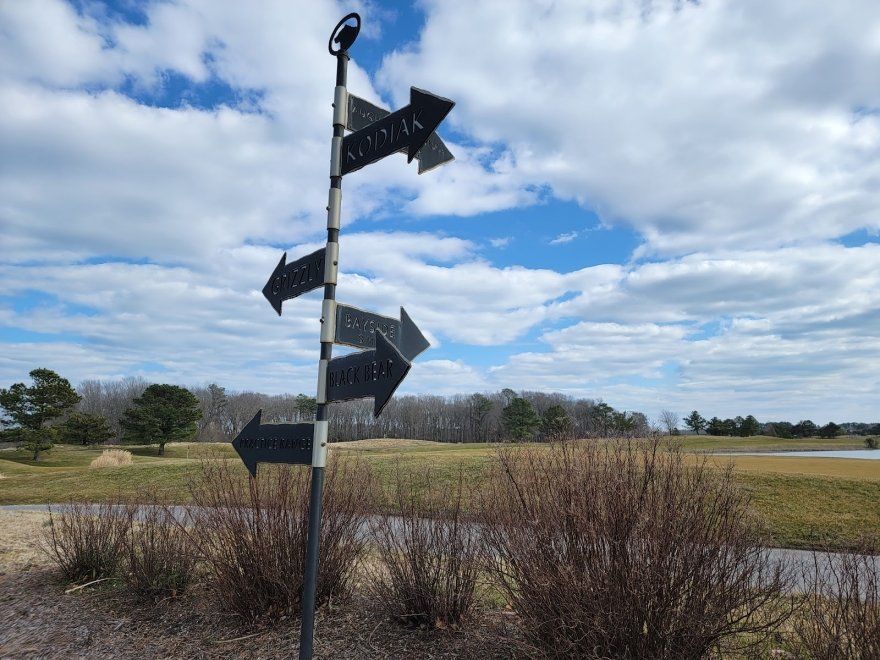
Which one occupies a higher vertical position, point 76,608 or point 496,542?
point 496,542

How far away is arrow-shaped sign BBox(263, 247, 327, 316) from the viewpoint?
372cm

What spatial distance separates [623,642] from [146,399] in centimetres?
5544

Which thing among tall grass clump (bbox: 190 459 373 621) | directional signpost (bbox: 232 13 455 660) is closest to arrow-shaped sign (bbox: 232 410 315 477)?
directional signpost (bbox: 232 13 455 660)

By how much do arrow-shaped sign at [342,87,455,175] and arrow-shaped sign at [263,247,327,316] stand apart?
629 mm

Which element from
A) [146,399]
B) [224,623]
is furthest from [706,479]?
[146,399]

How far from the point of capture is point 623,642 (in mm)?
3359

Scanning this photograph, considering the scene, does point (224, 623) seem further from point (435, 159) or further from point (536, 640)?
point (435, 159)

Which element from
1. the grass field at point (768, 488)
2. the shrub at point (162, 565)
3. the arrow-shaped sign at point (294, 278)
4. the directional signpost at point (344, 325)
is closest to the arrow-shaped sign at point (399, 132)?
the directional signpost at point (344, 325)

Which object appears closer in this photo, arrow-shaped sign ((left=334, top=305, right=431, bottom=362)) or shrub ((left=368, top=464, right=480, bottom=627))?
arrow-shaped sign ((left=334, top=305, right=431, bottom=362))

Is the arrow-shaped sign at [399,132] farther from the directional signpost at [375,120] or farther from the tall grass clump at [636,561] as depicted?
the tall grass clump at [636,561]

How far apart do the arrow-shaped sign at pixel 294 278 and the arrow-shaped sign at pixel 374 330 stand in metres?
0.33

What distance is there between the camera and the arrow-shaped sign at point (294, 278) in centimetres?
372

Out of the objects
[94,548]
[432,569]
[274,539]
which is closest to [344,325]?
[432,569]

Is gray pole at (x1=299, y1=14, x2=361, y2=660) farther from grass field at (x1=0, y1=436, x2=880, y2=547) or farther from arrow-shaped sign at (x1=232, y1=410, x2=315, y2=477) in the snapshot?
grass field at (x1=0, y1=436, x2=880, y2=547)
